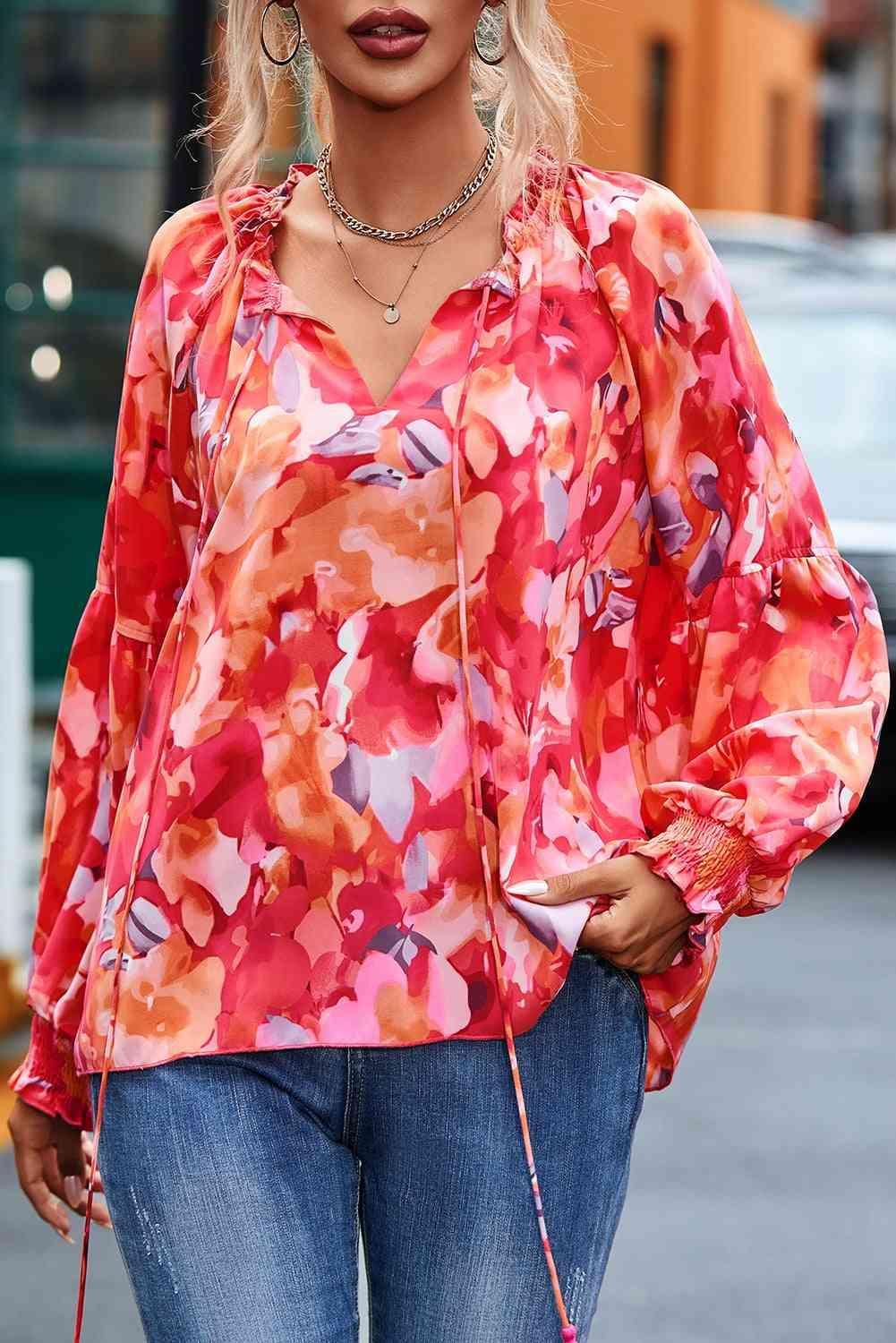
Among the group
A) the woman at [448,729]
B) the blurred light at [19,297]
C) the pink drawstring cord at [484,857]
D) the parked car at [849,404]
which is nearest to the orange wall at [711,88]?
the blurred light at [19,297]

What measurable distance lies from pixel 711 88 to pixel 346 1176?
26628 millimetres

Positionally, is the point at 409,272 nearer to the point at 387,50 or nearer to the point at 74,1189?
the point at 387,50

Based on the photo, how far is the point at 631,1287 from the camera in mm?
4727

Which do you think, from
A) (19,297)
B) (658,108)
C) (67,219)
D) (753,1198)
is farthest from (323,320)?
(658,108)

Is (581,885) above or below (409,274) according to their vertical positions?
below

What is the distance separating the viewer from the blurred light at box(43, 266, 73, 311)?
11.9 meters

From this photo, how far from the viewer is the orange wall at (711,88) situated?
23734 mm

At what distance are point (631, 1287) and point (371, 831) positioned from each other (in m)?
2.92

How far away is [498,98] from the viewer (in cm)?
231

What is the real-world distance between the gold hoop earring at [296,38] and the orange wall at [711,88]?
18.2 metres

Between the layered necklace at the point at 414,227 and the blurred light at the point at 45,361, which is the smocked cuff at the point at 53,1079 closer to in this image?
the layered necklace at the point at 414,227

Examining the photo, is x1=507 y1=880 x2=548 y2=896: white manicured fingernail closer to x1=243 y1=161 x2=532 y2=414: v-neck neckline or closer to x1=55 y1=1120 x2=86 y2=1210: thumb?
x1=243 y1=161 x2=532 y2=414: v-neck neckline

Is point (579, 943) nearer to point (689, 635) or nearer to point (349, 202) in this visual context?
point (689, 635)

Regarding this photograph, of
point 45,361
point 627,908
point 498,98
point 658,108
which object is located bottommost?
point 658,108
